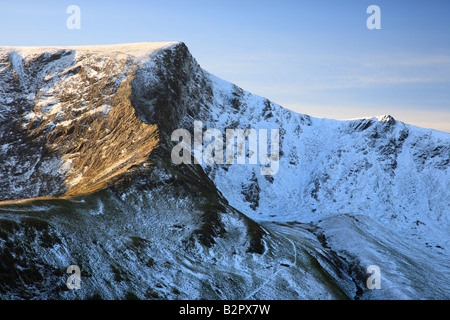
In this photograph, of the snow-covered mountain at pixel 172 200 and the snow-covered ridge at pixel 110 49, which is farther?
the snow-covered ridge at pixel 110 49

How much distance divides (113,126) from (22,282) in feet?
263

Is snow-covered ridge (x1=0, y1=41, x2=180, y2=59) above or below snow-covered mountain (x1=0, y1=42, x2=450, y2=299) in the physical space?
above

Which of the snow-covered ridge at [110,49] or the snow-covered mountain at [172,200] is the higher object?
the snow-covered ridge at [110,49]

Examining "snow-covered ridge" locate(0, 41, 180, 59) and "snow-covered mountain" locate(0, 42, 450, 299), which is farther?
"snow-covered ridge" locate(0, 41, 180, 59)

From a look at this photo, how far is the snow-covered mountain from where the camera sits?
3086 inches

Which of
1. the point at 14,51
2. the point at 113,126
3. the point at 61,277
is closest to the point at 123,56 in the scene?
the point at 113,126

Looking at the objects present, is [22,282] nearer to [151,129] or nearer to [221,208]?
[221,208]

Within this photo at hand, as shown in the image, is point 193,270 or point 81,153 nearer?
point 193,270

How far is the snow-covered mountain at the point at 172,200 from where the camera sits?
78.4 m

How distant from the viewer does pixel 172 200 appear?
4301 inches

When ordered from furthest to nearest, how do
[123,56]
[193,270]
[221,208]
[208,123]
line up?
[208,123] < [123,56] < [221,208] < [193,270]

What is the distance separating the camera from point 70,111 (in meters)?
154

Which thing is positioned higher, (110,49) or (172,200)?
(110,49)

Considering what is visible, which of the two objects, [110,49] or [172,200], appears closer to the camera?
[172,200]
